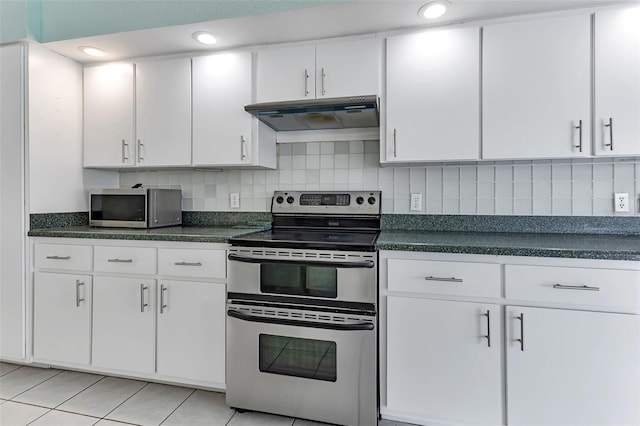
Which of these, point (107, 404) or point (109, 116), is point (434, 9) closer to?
point (109, 116)

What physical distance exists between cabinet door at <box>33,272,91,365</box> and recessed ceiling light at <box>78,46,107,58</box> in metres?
1.43

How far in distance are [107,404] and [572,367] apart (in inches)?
89.6

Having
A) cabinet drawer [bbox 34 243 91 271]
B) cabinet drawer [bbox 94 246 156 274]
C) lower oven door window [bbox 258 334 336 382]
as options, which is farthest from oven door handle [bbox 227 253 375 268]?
cabinet drawer [bbox 34 243 91 271]

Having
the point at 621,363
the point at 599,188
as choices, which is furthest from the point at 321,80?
the point at 621,363

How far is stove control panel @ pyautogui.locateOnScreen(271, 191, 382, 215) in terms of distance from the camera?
2242 millimetres

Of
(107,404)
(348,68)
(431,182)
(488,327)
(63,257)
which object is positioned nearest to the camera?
(488,327)

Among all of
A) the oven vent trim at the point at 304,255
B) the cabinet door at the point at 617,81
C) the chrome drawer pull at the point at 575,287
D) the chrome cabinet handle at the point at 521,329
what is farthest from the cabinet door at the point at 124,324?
the cabinet door at the point at 617,81

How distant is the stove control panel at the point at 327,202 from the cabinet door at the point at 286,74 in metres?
0.64

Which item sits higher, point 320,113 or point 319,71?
point 319,71

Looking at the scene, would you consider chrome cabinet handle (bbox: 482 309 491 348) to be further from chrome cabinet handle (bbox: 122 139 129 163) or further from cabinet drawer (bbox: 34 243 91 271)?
chrome cabinet handle (bbox: 122 139 129 163)

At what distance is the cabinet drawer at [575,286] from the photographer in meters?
1.38

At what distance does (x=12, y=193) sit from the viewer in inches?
84.7

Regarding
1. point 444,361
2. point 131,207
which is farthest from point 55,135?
point 444,361

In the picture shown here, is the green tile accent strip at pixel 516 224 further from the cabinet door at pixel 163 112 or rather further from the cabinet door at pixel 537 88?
the cabinet door at pixel 163 112
